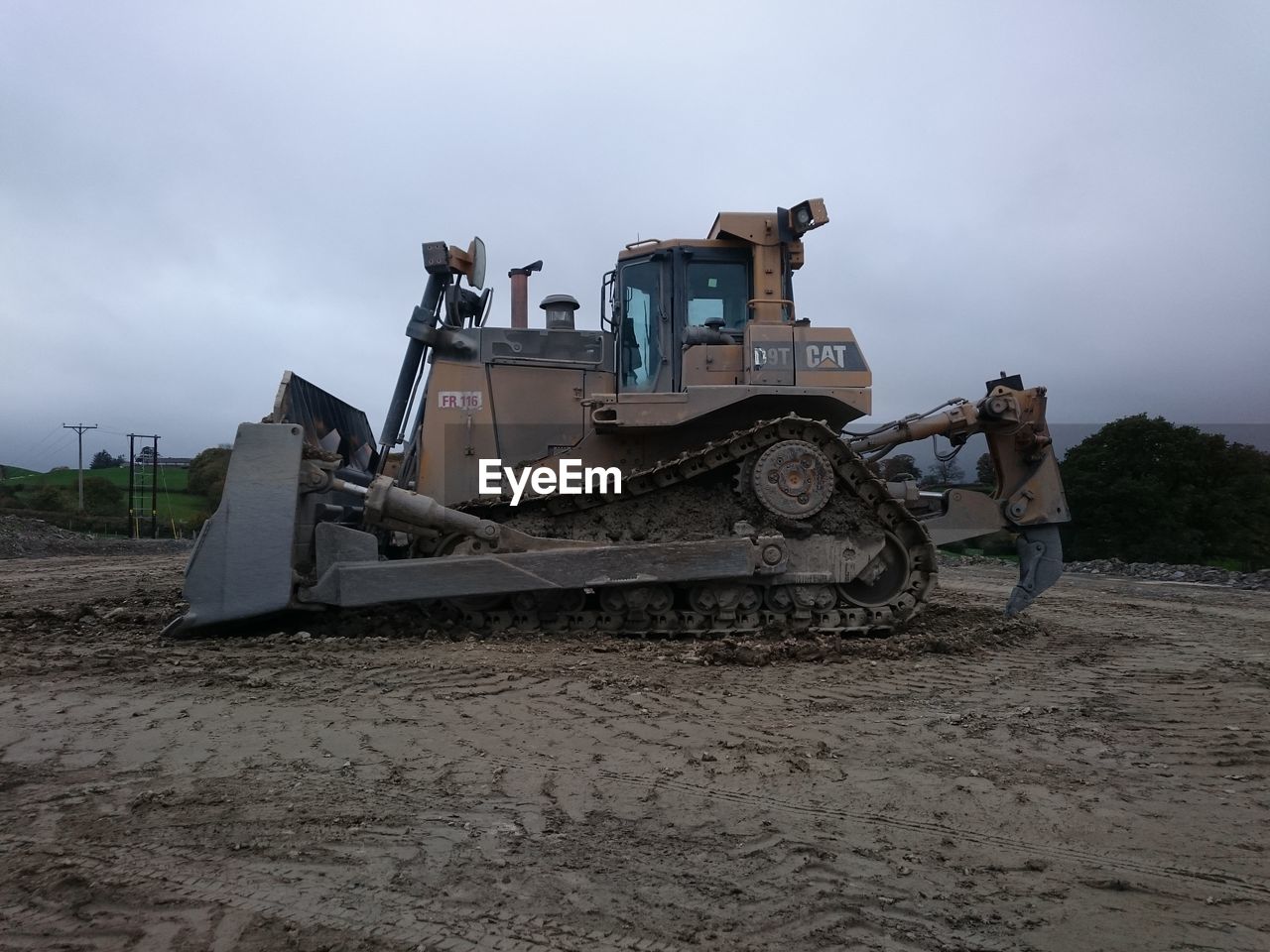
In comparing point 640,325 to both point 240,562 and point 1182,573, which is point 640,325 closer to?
point 240,562

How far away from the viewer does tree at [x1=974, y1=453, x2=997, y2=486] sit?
7773 mm

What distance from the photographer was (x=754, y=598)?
6672mm

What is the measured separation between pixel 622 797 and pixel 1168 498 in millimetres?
22601

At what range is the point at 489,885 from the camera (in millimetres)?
2580

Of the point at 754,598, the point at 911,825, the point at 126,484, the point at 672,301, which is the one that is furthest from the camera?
the point at 126,484

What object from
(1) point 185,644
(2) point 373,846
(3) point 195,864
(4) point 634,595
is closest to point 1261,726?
(4) point 634,595

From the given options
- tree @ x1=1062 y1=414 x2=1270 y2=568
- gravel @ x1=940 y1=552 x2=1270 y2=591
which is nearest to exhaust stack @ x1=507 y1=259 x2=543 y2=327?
gravel @ x1=940 y1=552 x2=1270 y2=591

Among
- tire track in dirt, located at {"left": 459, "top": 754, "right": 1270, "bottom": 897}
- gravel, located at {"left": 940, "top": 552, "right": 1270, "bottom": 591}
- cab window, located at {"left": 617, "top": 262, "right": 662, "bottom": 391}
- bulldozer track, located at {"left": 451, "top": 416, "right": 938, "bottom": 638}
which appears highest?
cab window, located at {"left": 617, "top": 262, "right": 662, "bottom": 391}

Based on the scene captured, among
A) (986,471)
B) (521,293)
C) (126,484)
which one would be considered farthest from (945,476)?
(126,484)

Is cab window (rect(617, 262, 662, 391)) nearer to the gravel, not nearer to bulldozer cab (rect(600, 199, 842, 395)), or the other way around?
bulldozer cab (rect(600, 199, 842, 395))

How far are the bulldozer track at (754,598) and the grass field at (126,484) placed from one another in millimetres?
30885

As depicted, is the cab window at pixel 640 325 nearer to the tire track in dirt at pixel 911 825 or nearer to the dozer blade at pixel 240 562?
the dozer blade at pixel 240 562

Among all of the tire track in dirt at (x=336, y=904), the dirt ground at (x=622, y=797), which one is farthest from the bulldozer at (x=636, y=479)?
the tire track in dirt at (x=336, y=904)

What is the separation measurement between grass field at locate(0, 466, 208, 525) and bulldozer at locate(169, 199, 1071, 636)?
29.8 meters
